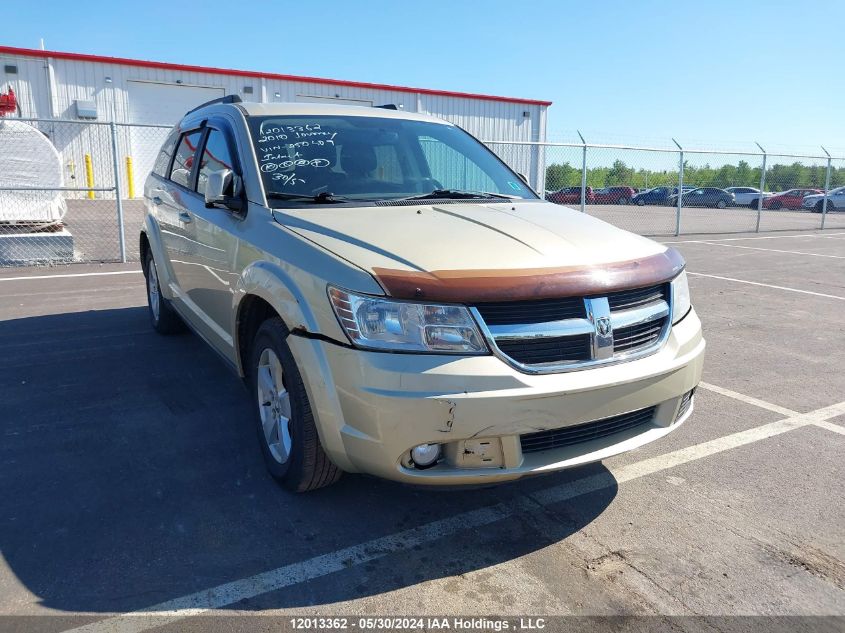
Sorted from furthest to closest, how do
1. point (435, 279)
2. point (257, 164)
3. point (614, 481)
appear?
point (257, 164)
point (614, 481)
point (435, 279)

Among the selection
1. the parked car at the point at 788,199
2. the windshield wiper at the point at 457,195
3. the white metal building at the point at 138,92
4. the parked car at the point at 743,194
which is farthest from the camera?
the parked car at the point at 788,199

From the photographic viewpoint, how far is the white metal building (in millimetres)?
21250

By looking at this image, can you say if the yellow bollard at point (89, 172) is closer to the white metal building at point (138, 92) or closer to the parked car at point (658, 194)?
the white metal building at point (138, 92)

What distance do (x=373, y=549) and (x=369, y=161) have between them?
2235mm

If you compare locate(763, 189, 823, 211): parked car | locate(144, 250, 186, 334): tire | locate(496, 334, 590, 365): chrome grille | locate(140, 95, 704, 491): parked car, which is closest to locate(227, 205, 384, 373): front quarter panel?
locate(140, 95, 704, 491): parked car

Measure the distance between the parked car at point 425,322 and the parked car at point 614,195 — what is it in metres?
17.7

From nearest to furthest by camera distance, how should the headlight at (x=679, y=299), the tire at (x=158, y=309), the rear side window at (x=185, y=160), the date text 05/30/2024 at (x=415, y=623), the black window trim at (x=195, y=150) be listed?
the date text 05/30/2024 at (x=415, y=623) < the headlight at (x=679, y=299) < the black window trim at (x=195, y=150) < the rear side window at (x=185, y=160) < the tire at (x=158, y=309)

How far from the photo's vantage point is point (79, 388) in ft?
15.5

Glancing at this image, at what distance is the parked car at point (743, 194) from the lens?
27344mm

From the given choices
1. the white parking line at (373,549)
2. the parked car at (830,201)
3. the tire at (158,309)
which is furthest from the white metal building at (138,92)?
the white parking line at (373,549)

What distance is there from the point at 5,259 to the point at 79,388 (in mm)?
6622

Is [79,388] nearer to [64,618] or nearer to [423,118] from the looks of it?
[64,618]

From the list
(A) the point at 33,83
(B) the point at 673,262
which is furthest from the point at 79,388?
(A) the point at 33,83

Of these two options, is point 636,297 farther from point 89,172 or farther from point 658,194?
point 89,172
